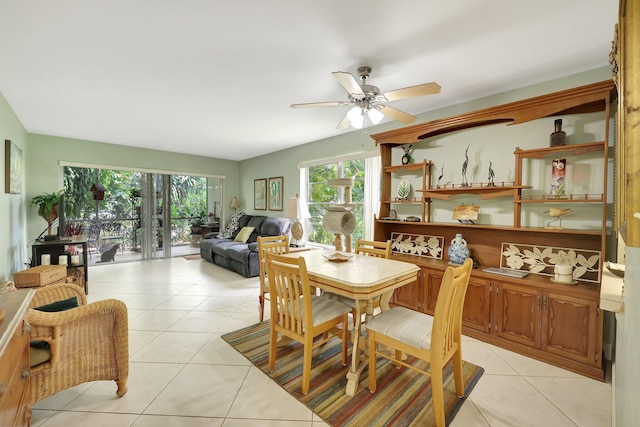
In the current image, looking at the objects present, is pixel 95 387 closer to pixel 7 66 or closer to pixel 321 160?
pixel 7 66

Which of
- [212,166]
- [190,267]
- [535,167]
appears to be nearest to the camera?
[535,167]

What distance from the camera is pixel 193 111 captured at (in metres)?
3.48

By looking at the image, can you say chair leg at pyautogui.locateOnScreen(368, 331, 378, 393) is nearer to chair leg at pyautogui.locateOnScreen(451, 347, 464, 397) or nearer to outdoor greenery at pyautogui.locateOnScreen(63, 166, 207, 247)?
chair leg at pyautogui.locateOnScreen(451, 347, 464, 397)

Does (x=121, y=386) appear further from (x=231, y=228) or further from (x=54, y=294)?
(x=231, y=228)

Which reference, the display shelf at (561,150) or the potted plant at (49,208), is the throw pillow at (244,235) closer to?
the potted plant at (49,208)

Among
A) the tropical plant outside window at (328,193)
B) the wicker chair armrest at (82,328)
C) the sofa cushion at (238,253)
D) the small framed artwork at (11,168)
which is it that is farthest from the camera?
the sofa cushion at (238,253)

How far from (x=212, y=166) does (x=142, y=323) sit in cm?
456

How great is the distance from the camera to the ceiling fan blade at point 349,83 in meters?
1.81

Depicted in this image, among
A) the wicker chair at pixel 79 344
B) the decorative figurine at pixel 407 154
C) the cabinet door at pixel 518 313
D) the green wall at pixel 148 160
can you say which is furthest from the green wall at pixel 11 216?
the cabinet door at pixel 518 313

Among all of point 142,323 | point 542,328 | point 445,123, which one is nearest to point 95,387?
point 142,323

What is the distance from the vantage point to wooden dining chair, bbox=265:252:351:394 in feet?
6.07

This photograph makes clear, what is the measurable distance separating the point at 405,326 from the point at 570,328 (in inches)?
58.0

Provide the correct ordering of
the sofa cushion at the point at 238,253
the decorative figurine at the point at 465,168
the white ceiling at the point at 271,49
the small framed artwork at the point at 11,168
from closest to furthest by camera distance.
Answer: the white ceiling at the point at 271,49 → the decorative figurine at the point at 465,168 → the small framed artwork at the point at 11,168 → the sofa cushion at the point at 238,253

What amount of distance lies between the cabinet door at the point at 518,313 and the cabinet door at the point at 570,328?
6cm
